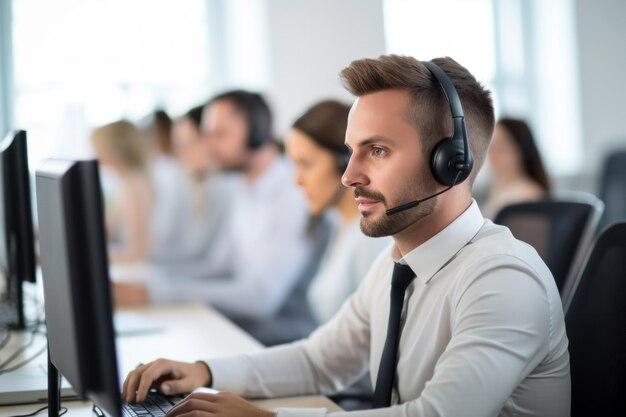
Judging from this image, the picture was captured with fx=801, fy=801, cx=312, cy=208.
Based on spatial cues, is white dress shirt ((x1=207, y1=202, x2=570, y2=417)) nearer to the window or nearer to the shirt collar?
the shirt collar

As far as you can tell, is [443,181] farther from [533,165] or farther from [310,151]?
[533,165]

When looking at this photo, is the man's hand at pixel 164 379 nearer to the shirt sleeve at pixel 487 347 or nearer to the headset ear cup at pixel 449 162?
the shirt sleeve at pixel 487 347

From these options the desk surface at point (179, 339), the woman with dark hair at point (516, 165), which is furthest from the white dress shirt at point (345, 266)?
the woman with dark hair at point (516, 165)

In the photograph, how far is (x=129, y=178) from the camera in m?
4.07

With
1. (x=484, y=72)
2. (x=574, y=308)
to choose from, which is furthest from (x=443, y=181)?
(x=484, y=72)

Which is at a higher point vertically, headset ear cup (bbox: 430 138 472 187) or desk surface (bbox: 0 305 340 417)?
headset ear cup (bbox: 430 138 472 187)

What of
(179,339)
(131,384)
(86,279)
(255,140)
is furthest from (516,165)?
(86,279)

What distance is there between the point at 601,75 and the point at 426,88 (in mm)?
4443

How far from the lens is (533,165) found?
380 centimetres

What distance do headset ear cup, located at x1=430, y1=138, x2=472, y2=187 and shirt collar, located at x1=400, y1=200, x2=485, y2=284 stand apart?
8 cm

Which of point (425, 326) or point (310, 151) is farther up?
point (310, 151)

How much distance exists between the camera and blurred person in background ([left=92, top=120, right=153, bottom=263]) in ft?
13.2

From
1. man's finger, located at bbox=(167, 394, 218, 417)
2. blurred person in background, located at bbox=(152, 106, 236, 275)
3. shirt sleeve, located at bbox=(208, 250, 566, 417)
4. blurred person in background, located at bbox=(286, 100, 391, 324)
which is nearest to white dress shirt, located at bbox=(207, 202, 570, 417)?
shirt sleeve, located at bbox=(208, 250, 566, 417)

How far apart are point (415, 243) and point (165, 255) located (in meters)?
3.05
